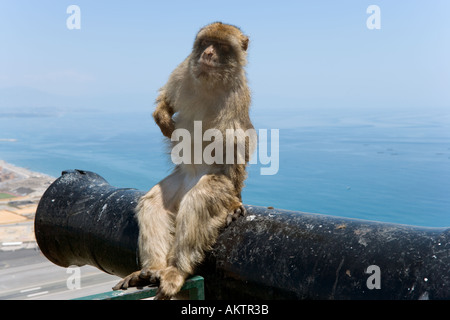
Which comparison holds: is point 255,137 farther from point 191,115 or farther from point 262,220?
point 262,220

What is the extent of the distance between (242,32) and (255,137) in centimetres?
89

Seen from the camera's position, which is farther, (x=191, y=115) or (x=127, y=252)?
(x=191, y=115)

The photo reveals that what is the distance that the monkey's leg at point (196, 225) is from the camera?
8.37 ft

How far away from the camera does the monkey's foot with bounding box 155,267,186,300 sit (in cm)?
240

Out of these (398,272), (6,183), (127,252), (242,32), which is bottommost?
(6,183)

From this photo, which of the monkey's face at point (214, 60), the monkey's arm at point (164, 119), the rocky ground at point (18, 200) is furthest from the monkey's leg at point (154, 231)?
the rocky ground at point (18, 200)

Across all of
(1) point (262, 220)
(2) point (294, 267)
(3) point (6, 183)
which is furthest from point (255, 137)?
(3) point (6, 183)

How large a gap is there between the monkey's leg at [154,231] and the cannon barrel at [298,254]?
0.08m

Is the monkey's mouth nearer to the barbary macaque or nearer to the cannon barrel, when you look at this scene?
the barbary macaque

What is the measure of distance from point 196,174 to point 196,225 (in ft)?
2.04

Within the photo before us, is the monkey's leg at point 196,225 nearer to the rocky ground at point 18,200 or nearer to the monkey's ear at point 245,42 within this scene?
the monkey's ear at point 245,42
